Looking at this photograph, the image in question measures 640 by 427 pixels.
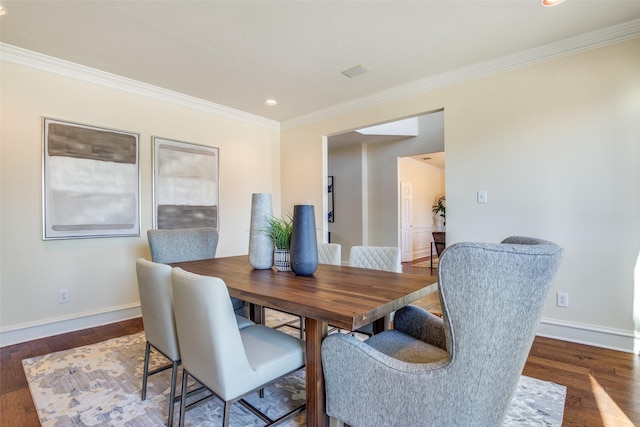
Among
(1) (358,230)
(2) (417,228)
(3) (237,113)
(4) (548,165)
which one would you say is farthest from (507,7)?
(2) (417,228)

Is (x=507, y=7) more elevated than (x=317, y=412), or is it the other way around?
(x=507, y=7)

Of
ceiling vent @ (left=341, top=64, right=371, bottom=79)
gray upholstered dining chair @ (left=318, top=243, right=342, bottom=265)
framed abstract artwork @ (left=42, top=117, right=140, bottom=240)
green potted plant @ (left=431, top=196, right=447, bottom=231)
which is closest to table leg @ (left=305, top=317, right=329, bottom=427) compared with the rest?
gray upholstered dining chair @ (left=318, top=243, right=342, bottom=265)

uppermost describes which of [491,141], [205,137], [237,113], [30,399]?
[237,113]

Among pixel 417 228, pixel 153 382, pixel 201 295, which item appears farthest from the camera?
pixel 417 228

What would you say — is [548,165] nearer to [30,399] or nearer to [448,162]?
[448,162]

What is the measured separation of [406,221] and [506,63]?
453 cm

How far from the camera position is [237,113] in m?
4.22

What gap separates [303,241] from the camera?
1761 millimetres

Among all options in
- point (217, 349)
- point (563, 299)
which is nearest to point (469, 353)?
point (217, 349)

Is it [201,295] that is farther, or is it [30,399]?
[30,399]

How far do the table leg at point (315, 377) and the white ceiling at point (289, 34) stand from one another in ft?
6.65

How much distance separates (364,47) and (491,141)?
1.45 m

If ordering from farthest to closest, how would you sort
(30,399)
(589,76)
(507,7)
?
(589,76) < (507,7) < (30,399)

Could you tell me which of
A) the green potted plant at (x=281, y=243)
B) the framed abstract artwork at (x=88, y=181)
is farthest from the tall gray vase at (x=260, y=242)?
the framed abstract artwork at (x=88, y=181)
